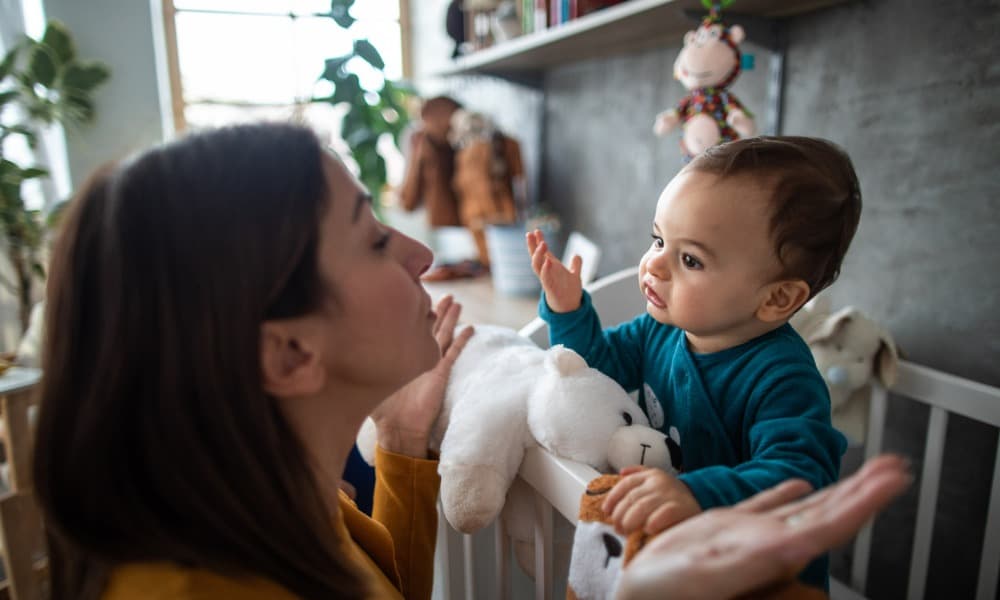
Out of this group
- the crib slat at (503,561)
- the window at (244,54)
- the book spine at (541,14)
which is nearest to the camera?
the crib slat at (503,561)

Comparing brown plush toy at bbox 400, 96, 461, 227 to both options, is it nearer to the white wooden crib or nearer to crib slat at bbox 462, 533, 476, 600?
the white wooden crib

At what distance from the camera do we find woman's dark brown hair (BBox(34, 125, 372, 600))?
423 mm

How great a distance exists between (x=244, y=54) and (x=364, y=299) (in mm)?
2868

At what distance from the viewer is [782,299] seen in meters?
0.67

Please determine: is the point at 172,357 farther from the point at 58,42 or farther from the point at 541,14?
the point at 58,42

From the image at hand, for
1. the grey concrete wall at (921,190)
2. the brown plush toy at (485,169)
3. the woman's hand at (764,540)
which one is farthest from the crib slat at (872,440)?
the brown plush toy at (485,169)

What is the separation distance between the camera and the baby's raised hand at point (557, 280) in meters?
0.77

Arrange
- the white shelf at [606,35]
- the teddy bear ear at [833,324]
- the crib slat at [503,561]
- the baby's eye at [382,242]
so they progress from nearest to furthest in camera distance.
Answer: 1. the baby's eye at [382,242]
2. the crib slat at [503,561]
3. the teddy bear ear at [833,324]
4. the white shelf at [606,35]

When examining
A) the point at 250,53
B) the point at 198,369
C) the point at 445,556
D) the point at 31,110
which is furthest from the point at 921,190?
the point at 250,53

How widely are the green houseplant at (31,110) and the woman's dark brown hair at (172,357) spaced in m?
1.83

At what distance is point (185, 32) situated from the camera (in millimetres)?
2777

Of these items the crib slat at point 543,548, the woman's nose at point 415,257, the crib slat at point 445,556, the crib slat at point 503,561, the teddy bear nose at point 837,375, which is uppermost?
the woman's nose at point 415,257

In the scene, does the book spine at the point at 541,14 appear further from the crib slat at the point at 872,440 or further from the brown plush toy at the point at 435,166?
the crib slat at the point at 872,440

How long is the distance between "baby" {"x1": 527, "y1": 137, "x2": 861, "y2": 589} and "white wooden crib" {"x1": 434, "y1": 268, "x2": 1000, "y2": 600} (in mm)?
181
